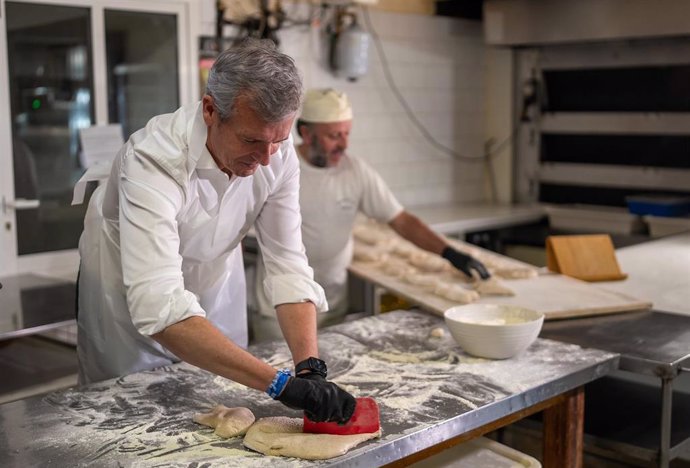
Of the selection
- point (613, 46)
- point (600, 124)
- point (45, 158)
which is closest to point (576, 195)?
point (600, 124)

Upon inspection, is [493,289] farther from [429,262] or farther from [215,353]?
[215,353]

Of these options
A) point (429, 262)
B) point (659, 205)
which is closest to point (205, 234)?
point (429, 262)

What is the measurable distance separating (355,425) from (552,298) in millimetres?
1298

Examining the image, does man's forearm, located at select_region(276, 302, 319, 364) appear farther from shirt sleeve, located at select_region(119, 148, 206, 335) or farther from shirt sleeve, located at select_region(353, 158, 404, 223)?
shirt sleeve, located at select_region(353, 158, 404, 223)

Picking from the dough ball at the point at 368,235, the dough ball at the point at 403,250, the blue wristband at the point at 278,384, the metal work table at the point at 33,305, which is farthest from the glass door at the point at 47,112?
the blue wristband at the point at 278,384

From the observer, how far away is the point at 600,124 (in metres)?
4.77

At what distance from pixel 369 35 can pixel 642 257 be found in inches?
76.7

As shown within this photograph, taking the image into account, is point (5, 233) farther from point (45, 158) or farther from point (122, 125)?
point (122, 125)

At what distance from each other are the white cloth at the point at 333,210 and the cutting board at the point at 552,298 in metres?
0.35

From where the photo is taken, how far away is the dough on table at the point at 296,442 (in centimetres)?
151

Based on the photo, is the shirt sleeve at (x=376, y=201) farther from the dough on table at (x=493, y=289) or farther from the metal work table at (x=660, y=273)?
the metal work table at (x=660, y=273)

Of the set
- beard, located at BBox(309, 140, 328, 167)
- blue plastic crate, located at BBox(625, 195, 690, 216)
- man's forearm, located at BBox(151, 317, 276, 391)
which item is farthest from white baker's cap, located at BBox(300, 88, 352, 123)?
blue plastic crate, located at BBox(625, 195, 690, 216)

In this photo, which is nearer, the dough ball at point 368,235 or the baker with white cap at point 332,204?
the baker with white cap at point 332,204

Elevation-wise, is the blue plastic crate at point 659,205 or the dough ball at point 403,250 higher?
the blue plastic crate at point 659,205
